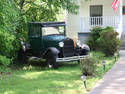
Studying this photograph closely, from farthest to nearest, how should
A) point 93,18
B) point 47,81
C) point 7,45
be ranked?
point 93,18 → point 7,45 → point 47,81

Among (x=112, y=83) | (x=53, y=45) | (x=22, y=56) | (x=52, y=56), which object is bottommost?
(x=112, y=83)

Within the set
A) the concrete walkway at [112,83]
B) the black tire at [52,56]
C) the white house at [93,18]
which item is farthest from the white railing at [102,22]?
the concrete walkway at [112,83]

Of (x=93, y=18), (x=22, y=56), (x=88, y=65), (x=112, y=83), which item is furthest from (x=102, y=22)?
(x=112, y=83)

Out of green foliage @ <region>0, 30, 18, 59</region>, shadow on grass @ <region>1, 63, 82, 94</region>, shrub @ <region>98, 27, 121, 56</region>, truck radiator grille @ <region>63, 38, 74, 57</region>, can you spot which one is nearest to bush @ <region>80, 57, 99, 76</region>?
shadow on grass @ <region>1, 63, 82, 94</region>

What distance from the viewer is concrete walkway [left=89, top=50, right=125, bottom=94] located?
7.74 meters

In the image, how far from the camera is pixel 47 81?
908 centimetres

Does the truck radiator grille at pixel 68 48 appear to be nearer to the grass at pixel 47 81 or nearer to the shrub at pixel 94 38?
the grass at pixel 47 81

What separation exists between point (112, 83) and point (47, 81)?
2175 millimetres

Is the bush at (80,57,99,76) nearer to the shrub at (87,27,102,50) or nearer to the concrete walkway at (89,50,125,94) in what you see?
the concrete walkway at (89,50,125,94)

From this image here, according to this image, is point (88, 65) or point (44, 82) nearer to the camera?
point (44, 82)

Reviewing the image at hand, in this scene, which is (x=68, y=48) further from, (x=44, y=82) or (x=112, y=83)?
(x=112, y=83)

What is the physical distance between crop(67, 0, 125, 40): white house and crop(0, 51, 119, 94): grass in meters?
7.52

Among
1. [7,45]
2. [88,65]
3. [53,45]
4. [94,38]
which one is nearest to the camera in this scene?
[88,65]

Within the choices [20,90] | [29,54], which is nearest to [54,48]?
[29,54]
